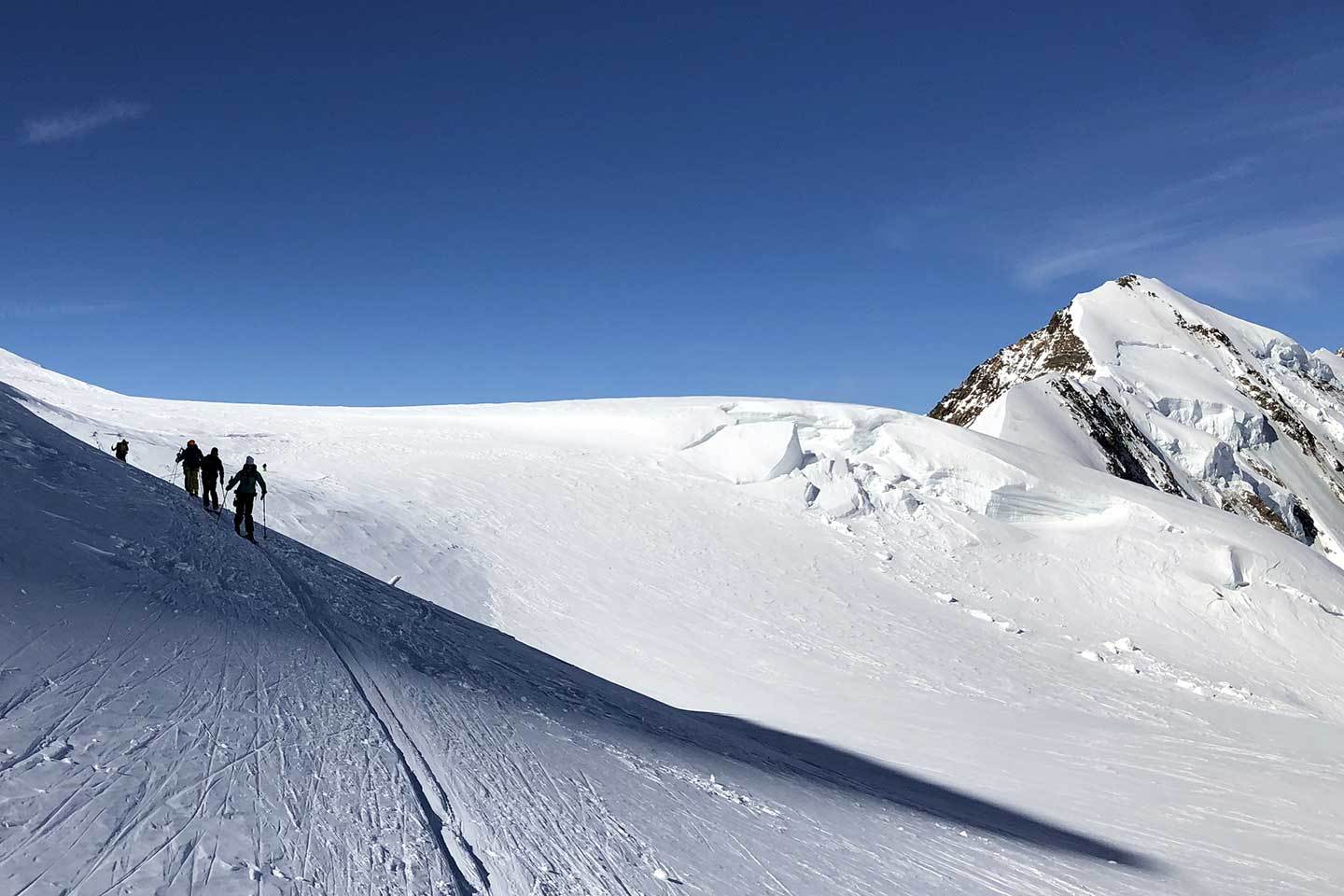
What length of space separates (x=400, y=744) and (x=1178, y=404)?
91.8m

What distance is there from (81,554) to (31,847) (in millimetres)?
4516

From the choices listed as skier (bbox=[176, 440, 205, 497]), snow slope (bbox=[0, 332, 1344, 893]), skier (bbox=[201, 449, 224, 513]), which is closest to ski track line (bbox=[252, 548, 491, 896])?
snow slope (bbox=[0, 332, 1344, 893])

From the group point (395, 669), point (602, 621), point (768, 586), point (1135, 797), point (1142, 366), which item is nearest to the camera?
point (395, 669)

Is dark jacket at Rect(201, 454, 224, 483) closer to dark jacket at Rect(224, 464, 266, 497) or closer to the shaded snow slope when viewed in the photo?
dark jacket at Rect(224, 464, 266, 497)

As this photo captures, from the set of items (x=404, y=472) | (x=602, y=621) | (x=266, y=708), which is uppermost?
(x=404, y=472)

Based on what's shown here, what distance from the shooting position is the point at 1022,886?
8016 millimetres

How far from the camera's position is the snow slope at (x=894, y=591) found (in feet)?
45.8

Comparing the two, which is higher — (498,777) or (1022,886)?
(1022,886)

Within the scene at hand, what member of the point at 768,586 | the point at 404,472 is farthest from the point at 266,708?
the point at 404,472

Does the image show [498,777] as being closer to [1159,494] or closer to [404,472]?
[404,472]

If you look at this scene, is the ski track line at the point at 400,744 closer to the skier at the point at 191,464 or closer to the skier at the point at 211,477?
the skier at the point at 211,477

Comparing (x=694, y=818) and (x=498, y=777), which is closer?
(x=498, y=777)

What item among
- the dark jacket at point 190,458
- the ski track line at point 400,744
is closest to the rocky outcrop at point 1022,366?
the dark jacket at point 190,458

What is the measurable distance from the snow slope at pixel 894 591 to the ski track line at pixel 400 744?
2022mm
